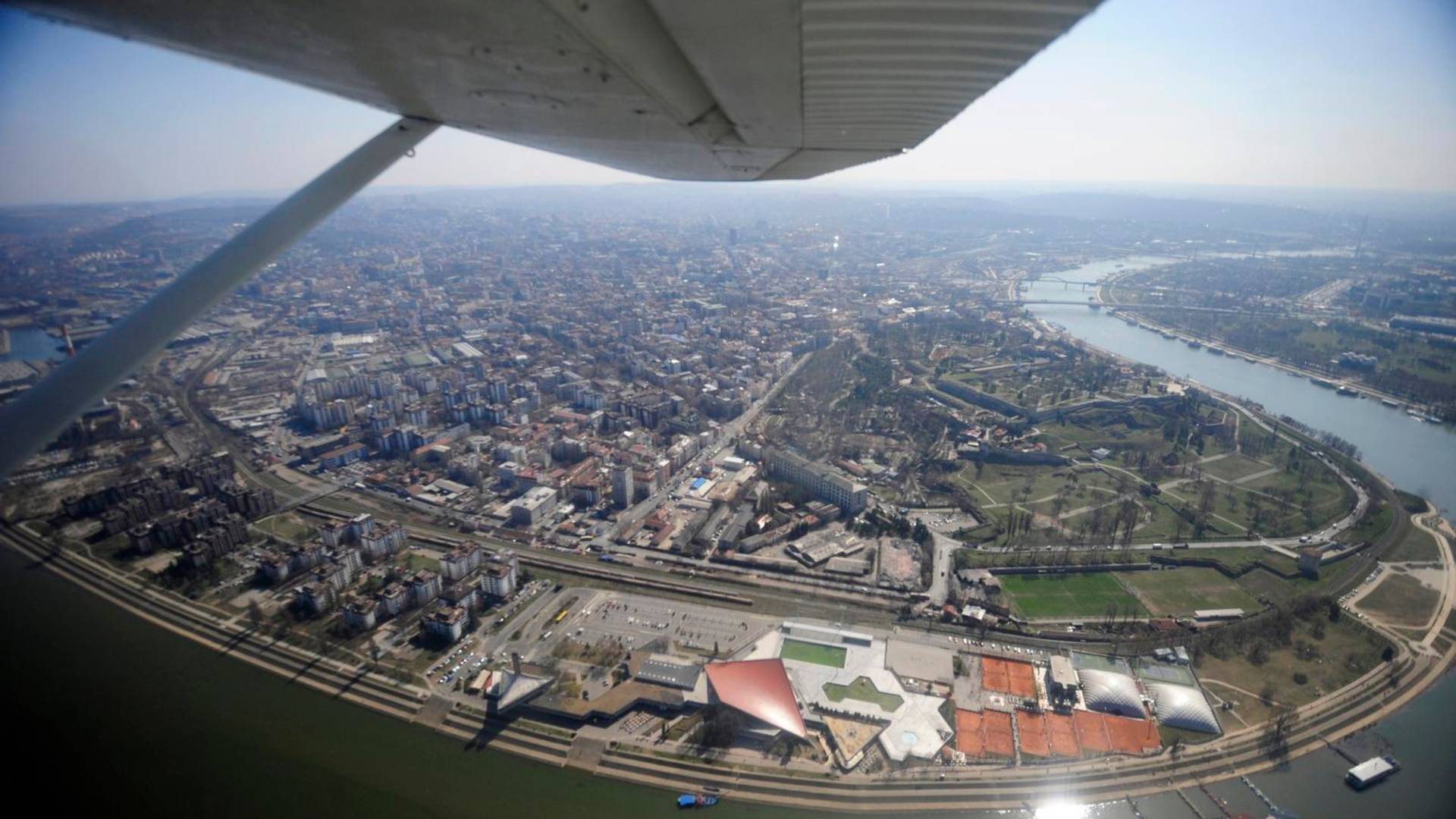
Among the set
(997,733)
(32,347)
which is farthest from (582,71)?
(32,347)

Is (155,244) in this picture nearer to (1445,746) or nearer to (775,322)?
(775,322)

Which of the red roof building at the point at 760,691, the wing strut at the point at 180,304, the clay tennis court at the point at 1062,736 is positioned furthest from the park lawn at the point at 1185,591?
the wing strut at the point at 180,304

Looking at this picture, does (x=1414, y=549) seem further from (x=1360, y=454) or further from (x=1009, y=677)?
(x=1009, y=677)

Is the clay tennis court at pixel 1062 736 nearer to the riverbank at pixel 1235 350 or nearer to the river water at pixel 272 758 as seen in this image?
the river water at pixel 272 758

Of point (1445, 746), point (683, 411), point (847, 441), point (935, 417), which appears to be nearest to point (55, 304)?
point (683, 411)

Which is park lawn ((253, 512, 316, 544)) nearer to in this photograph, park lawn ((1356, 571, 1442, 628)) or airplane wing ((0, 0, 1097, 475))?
airplane wing ((0, 0, 1097, 475))

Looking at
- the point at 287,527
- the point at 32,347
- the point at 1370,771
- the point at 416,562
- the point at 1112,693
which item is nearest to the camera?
the point at 1370,771
